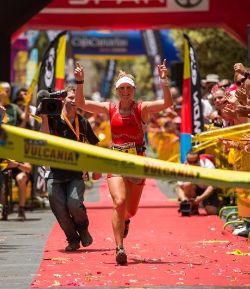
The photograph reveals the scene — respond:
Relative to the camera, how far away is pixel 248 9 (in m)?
22.0

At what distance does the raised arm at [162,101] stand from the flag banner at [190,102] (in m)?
7.38

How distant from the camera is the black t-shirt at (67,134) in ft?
41.9

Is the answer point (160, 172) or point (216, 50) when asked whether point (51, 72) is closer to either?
point (216, 50)

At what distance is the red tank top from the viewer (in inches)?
458

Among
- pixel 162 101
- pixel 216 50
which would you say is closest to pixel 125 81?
pixel 162 101

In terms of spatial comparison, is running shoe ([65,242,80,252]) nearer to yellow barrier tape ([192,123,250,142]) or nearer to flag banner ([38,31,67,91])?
yellow barrier tape ([192,123,250,142])

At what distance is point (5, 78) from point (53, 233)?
6455 millimetres

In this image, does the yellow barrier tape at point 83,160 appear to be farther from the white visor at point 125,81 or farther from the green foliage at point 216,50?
the green foliage at point 216,50

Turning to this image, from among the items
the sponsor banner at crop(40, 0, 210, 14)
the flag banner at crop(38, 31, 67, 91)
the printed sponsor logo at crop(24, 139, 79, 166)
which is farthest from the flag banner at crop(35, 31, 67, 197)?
the printed sponsor logo at crop(24, 139, 79, 166)

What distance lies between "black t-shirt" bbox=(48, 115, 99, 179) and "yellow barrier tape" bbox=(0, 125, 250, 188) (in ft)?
15.2

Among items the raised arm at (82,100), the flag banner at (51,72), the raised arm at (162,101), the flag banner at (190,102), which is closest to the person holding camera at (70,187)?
the raised arm at (82,100)

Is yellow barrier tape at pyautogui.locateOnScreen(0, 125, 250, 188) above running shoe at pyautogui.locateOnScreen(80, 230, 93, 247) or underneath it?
above

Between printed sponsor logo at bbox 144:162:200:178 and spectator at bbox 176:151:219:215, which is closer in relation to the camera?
printed sponsor logo at bbox 144:162:200:178

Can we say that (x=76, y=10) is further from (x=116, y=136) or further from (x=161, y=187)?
(x=116, y=136)
